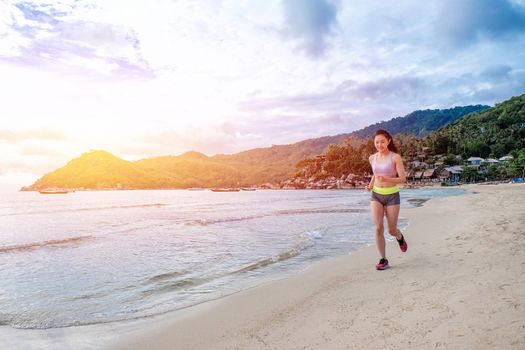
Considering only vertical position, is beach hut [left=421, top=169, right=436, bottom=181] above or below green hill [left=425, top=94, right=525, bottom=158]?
below

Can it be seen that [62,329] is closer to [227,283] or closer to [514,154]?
[227,283]

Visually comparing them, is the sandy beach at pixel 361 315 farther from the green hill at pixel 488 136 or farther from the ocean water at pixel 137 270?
the green hill at pixel 488 136

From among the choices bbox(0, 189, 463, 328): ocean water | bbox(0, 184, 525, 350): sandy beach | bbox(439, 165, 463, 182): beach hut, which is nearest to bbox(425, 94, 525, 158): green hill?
bbox(439, 165, 463, 182): beach hut

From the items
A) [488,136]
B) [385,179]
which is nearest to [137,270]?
[385,179]

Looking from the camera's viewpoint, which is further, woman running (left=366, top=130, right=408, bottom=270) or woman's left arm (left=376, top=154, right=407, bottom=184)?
woman running (left=366, top=130, right=408, bottom=270)

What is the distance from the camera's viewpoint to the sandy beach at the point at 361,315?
3.14 metres

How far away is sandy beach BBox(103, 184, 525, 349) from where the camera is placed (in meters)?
3.11

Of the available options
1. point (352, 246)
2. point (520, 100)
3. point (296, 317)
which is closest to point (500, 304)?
point (296, 317)

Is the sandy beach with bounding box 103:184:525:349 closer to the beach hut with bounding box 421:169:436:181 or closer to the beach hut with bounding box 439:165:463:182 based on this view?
the beach hut with bounding box 439:165:463:182

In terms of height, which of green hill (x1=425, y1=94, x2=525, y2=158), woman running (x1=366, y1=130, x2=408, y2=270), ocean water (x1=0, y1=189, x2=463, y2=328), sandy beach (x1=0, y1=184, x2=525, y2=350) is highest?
green hill (x1=425, y1=94, x2=525, y2=158)

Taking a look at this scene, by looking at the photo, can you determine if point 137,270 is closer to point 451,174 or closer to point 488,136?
point 451,174

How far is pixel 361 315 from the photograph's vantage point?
395cm

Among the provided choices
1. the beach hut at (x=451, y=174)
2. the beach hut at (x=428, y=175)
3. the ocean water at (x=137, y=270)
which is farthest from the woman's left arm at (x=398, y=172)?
the beach hut at (x=428, y=175)

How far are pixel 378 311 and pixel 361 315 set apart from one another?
0.21m
